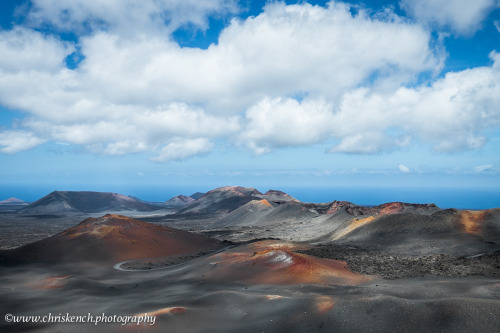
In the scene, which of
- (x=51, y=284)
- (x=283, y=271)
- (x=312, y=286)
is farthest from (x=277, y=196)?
(x=312, y=286)

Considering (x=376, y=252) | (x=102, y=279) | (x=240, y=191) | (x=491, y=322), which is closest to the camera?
(x=491, y=322)

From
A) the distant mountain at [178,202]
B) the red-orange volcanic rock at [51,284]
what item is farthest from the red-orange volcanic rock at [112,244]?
the distant mountain at [178,202]

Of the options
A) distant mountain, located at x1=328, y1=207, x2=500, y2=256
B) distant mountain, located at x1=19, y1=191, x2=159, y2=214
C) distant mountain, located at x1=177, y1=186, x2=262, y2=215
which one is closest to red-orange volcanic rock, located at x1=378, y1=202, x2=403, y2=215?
distant mountain, located at x1=328, y1=207, x2=500, y2=256

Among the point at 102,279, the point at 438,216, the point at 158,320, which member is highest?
the point at 438,216

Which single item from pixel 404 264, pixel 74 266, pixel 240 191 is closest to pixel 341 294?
pixel 404 264

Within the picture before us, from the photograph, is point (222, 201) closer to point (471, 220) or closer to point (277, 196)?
point (277, 196)

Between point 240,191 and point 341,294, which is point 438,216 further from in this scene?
point 240,191

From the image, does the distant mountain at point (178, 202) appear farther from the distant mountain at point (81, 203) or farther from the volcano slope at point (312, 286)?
the volcano slope at point (312, 286)

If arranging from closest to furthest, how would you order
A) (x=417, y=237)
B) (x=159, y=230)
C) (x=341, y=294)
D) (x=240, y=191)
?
(x=341, y=294)
(x=417, y=237)
(x=159, y=230)
(x=240, y=191)
